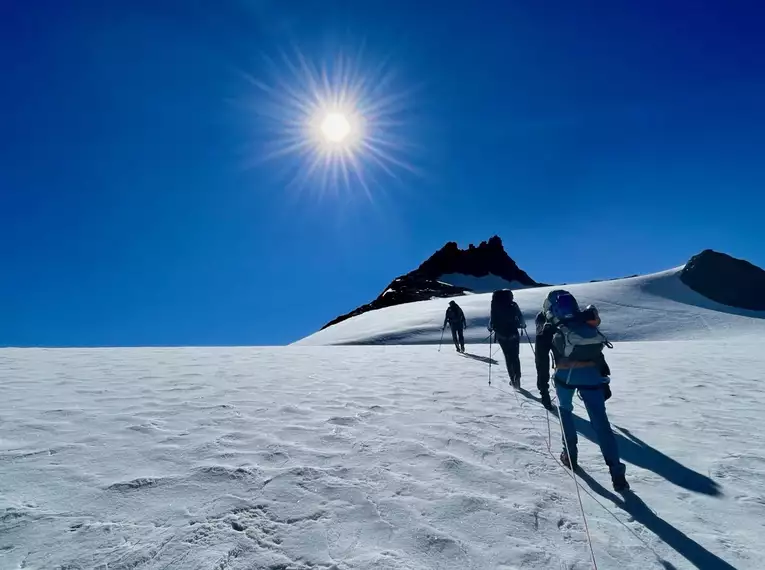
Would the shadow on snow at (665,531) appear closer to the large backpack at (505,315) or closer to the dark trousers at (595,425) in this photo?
the dark trousers at (595,425)

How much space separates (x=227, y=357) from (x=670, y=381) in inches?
552

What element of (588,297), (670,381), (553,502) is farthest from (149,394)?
(588,297)

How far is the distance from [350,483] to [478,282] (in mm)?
122828

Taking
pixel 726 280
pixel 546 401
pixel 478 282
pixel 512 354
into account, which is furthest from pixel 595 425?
pixel 478 282

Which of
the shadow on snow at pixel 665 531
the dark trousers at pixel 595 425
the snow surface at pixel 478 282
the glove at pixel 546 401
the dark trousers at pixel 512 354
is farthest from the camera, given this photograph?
the snow surface at pixel 478 282

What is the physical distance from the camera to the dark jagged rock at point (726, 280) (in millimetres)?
49031

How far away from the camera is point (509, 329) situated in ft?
32.7

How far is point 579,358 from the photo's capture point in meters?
4.71

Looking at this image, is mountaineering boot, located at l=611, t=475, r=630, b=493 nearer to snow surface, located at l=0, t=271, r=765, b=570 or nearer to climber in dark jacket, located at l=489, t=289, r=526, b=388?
snow surface, located at l=0, t=271, r=765, b=570

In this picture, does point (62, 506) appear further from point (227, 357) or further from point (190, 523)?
point (227, 357)

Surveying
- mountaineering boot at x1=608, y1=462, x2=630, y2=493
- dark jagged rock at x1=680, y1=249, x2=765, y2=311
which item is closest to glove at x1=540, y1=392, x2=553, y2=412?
mountaineering boot at x1=608, y1=462, x2=630, y2=493

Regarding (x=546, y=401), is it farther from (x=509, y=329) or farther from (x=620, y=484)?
(x=620, y=484)

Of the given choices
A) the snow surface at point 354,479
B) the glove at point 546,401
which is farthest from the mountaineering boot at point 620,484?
the glove at point 546,401

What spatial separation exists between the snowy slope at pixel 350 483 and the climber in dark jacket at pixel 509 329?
65.9 inches
